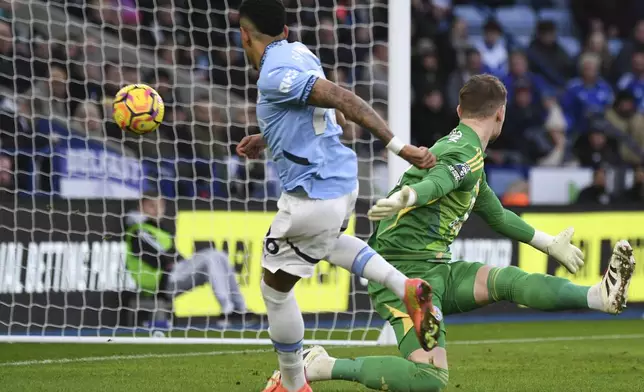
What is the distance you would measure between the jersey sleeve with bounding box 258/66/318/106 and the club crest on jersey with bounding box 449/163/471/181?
3.17 feet

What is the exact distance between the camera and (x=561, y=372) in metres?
7.82

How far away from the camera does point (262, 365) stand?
823 centimetres

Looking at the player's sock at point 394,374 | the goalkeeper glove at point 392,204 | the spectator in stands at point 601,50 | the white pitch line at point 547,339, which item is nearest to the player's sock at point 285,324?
the player's sock at point 394,374

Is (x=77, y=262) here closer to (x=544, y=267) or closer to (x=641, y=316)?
(x=544, y=267)

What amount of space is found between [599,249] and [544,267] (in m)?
0.85

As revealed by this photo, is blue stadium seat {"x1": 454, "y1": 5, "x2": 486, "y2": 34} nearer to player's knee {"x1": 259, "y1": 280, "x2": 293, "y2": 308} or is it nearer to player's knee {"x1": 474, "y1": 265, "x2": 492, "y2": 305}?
player's knee {"x1": 474, "y1": 265, "x2": 492, "y2": 305}

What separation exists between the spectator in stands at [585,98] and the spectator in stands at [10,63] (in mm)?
9299

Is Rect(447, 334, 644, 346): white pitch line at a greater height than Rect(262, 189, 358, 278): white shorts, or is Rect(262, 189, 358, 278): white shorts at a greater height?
Rect(262, 189, 358, 278): white shorts

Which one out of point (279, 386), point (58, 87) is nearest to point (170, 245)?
point (58, 87)

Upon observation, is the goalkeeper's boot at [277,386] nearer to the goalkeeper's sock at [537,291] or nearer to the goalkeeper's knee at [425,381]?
the goalkeeper's knee at [425,381]

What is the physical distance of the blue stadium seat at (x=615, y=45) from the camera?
19.4 m

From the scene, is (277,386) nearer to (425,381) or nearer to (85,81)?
(425,381)

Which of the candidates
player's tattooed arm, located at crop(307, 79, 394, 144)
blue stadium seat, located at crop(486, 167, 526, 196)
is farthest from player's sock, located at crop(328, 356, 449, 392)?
blue stadium seat, located at crop(486, 167, 526, 196)

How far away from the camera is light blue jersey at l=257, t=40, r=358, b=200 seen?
553 centimetres
